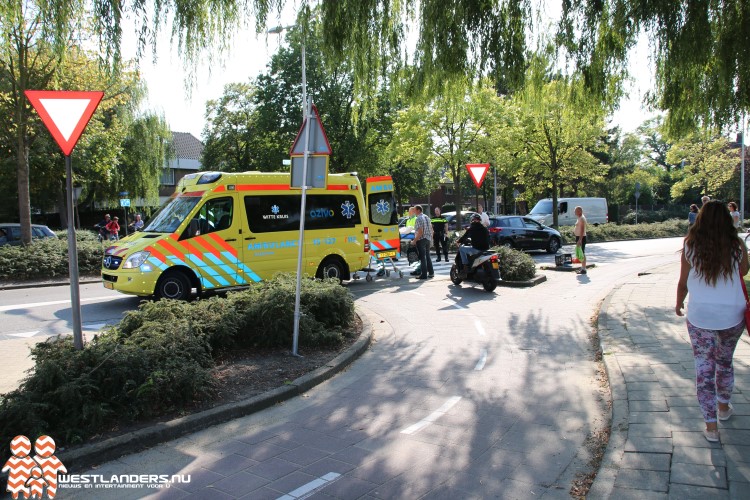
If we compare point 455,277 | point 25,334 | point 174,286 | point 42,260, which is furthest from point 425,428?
point 42,260

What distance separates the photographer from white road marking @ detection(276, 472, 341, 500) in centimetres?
342

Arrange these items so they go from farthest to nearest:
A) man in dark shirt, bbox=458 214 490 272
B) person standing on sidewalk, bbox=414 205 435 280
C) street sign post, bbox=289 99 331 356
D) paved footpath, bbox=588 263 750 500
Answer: person standing on sidewalk, bbox=414 205 435 280
man in dark shirt, bbox=458 214 490 272
street sign post, bbox=289 99 331 356
paved footpath, bbox=588 263 750 500

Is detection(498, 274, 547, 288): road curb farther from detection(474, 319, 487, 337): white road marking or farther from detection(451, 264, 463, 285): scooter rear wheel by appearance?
detection(474, 319, 487, 337): white road marking

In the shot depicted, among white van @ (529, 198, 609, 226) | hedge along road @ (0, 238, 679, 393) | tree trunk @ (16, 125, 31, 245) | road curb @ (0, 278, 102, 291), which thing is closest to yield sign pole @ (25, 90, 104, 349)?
hedge along road @ (0, 238, 679, 393)

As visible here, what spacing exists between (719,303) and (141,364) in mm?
4656

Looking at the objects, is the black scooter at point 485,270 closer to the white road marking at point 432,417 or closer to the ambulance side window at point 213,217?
the ambulance side window at point 213,217

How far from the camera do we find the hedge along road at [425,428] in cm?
366

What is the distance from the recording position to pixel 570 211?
1379 inches

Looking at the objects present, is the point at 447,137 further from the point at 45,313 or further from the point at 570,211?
the point at 45,313

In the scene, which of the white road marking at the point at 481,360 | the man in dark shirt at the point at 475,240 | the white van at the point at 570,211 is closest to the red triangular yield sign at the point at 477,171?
the man in dark shirt at the point at 475,240

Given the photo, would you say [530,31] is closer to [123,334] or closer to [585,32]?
[585,32]

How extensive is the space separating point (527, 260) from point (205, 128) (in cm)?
3502

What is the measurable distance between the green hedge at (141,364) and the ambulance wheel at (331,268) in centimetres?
568

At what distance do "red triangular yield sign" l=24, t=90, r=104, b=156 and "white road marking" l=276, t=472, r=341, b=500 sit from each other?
3313 millimetres
